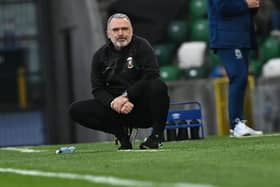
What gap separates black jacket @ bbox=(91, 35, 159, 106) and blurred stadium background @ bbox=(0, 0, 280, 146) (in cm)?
Result: 995

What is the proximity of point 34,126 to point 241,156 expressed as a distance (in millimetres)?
15249

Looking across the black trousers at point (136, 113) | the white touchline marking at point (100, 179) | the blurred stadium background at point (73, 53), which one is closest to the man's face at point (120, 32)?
the black trousers at point (136, 113)

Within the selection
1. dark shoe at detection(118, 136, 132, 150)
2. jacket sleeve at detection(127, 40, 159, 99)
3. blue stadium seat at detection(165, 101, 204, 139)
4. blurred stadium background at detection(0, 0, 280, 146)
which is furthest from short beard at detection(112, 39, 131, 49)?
blurred stadium background at detection(0, 0, 280, 146)

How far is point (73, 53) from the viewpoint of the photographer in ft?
75.9

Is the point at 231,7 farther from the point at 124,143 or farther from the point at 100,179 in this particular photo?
the point at 100,179

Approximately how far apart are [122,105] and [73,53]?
43.0 feet

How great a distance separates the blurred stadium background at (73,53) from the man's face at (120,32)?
10.0 meters

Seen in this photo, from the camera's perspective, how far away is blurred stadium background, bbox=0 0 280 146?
21.9m

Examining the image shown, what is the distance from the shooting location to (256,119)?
19.5 metres

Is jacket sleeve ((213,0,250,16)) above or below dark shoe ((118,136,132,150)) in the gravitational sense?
above

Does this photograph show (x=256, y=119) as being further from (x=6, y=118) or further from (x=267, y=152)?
(x=267, y=152)

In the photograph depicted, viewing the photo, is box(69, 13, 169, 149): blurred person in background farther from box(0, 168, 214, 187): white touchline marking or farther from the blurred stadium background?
the blurred stadium background

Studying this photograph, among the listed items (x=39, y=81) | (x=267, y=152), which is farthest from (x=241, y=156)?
(x=39, y=81)

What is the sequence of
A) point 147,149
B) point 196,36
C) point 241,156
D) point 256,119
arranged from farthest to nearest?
point 196,36
point 256,119
point 147,149
point 241,156
